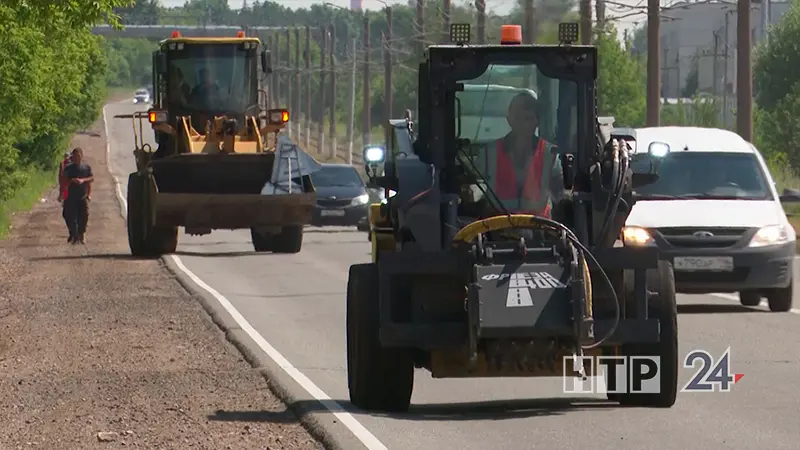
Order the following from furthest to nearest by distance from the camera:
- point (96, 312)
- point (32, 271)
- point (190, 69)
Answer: point (190, 69) → point (32, 271) → point (96, 312)

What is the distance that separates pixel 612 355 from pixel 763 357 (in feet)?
11.9

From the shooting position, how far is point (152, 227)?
3081 cm

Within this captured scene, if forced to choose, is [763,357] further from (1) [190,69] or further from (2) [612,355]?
(1) [190,69]

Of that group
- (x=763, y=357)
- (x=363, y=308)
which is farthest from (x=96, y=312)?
(x=363, y=308)

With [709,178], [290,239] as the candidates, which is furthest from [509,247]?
[290,239]

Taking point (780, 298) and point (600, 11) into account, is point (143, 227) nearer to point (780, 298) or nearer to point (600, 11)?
point (780, 298)

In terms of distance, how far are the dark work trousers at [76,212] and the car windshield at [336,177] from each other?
706cm

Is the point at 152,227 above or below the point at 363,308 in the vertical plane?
below

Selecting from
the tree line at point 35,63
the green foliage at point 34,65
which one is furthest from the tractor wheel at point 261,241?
the tree line at point 35,63

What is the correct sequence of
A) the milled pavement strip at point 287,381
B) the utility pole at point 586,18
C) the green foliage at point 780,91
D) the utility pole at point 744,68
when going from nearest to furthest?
the milled pavement strip at point 287,381, the utility pole at point 744,68, the utility pole at point 586,18, the green foliage at point 780,91

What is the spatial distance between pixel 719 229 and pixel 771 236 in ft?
1.76

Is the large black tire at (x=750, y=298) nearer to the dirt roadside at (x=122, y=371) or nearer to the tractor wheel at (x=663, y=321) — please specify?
the dirt roadside at (x=122, y=371)

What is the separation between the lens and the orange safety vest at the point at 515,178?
12.2 m

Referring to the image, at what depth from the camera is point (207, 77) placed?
32.1 m
